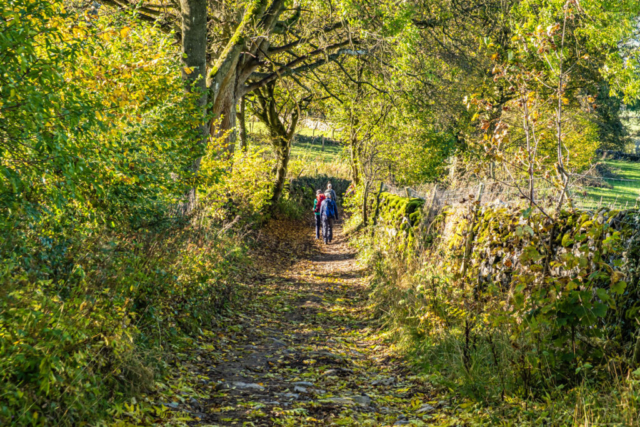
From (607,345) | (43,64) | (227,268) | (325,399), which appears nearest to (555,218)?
(607,345)

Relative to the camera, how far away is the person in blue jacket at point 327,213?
16.9 metres

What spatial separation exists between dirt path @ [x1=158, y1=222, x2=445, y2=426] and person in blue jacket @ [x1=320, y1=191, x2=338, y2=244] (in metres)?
6.49

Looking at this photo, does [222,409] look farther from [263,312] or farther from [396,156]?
[396,156]

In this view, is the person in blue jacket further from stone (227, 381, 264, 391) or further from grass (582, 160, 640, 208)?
stone (227, 381, 264, 391)

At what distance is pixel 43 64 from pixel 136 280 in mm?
2537

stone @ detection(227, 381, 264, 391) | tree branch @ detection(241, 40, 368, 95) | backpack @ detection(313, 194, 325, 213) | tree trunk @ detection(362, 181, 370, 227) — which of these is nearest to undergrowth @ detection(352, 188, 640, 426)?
stone @ detection(227, 381, 264, 391)

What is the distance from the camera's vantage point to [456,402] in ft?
15.9

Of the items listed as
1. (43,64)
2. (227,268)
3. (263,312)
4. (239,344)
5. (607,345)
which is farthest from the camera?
(227,268)

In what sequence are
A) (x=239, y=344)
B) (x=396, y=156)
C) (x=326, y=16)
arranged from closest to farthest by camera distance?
(x=239, y=344) → (x=326, y=16) → (x=396, y=156)

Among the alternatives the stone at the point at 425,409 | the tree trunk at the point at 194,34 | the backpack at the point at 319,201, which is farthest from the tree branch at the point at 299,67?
the stone at the point at 425,409

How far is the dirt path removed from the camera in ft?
15.5

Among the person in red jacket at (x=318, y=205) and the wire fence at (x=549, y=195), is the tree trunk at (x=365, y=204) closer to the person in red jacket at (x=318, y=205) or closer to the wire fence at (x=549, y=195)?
the person in red jacket at (x=318, y=205)

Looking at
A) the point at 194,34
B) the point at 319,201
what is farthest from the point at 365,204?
the point at 194,34

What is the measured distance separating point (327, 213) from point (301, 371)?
11227 millimetres
